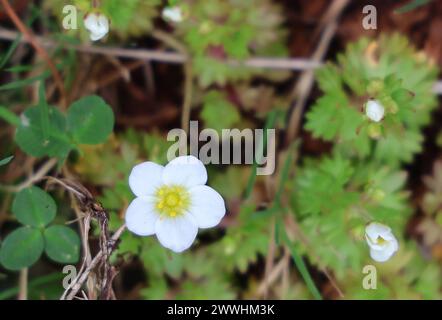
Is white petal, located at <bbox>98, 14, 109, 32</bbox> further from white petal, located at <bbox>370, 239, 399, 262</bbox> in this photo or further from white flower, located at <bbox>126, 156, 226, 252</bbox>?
white petal, located at <bbox>370, 239, 399, 262</bbox>

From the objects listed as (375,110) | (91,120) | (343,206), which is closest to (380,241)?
(343,206)

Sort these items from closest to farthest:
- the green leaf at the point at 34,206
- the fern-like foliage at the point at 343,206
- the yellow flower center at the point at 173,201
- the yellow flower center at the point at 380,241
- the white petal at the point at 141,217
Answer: the white petal at the point at 141,217 < the yellow flower center at the point at 173,201 < the yellow flower center at the point at 380,241 < the green leaf at the point at 34,206 < the fern-like foliage at the point at 343,206

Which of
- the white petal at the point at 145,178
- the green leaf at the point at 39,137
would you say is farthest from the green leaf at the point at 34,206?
the white petal at the point at 145,178

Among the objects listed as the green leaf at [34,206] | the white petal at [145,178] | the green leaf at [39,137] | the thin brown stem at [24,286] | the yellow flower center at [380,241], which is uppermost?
the green leaf at [39,137]

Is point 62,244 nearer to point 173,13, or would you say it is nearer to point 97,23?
point 97,23

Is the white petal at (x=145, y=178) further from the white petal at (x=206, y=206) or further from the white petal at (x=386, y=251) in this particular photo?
the white petal at (x=386, y=251)

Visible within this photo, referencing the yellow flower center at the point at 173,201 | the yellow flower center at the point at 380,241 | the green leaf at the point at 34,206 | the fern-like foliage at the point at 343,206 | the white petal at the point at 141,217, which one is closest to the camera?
the white petal at the point at 141,217

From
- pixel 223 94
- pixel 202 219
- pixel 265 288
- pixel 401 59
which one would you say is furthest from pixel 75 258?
pixel 401 59

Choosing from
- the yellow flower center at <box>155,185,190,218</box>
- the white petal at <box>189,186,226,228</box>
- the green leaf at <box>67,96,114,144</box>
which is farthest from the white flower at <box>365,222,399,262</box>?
the green leaf at <box>67,96,114,144</box>
